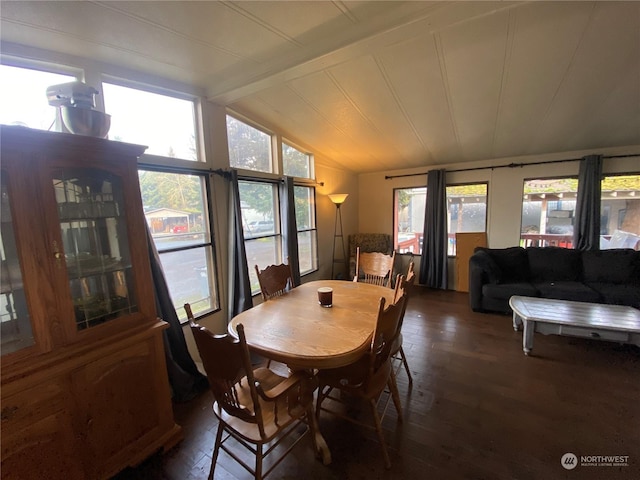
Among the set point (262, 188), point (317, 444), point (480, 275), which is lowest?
point (317, 444)

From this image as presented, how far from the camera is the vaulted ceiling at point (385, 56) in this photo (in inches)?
59.3

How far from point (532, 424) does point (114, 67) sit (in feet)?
12.4

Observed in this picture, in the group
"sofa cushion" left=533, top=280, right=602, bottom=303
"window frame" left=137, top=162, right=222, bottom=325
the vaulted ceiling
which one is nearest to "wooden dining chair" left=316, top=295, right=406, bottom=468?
"window frame" left=137, top=162, right=222, bottom=325

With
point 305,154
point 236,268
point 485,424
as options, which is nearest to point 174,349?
point 236,268

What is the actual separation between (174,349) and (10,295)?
1.15m

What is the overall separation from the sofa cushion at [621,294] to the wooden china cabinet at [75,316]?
4500 millimetres

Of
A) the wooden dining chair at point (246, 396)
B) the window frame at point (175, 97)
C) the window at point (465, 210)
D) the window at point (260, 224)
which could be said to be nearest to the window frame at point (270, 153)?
the window at point (260, 224)

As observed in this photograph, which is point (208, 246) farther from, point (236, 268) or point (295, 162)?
point (295, 162)

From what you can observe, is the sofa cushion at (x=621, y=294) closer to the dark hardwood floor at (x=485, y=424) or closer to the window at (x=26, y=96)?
the dark hardwood floor at (x=485, y=424)

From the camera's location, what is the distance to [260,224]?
3.34 metres

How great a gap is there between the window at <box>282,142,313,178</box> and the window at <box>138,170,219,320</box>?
1392 millimetres

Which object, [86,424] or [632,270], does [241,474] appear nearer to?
[86,424]

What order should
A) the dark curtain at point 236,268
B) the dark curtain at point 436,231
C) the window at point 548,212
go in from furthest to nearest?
1. the dark curtain at point 436,231
2. the window at point 548,212
3. the dark curtain at point 236,268

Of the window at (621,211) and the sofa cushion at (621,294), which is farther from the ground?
the window at (621,211)
